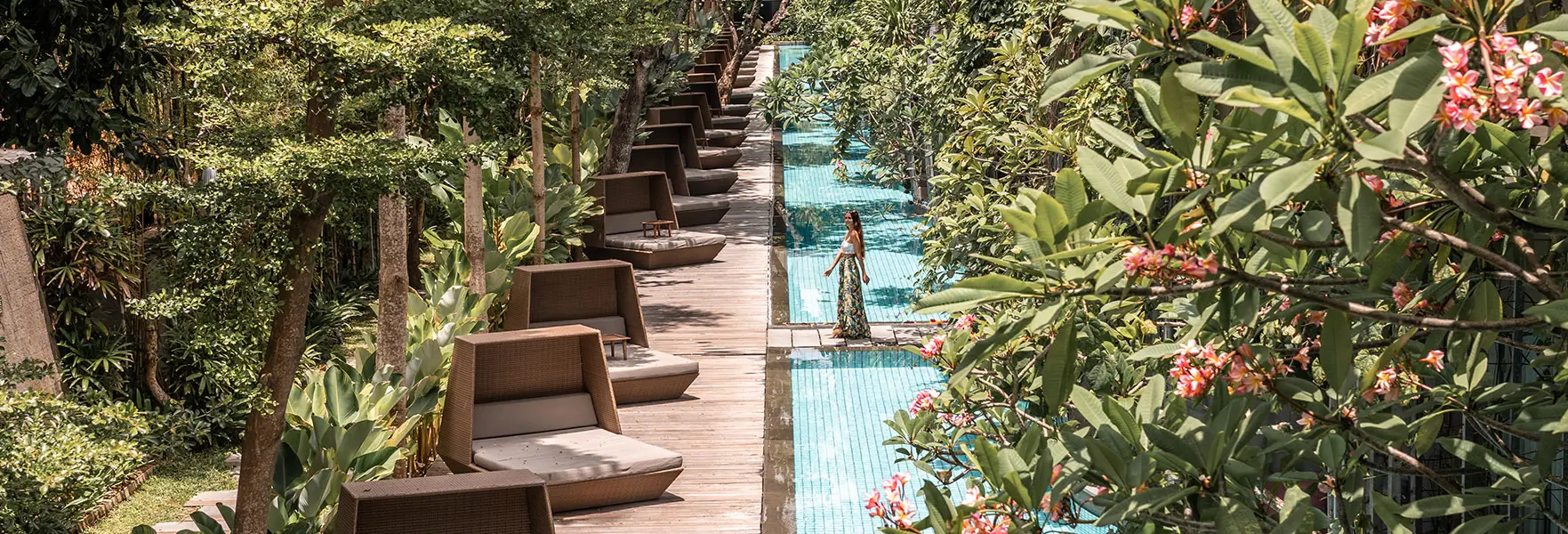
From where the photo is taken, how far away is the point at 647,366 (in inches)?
400

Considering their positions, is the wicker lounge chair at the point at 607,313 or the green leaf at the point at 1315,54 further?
the wicker lounge chair at the point at 607,313

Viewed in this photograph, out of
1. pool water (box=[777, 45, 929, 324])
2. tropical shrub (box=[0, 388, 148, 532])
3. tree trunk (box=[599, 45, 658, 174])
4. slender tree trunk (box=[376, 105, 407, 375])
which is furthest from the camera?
tree trunk (box=[599, 45, 658, 174])

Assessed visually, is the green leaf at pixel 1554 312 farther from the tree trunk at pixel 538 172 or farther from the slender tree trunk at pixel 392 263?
the tree trunk at pixel 538 172

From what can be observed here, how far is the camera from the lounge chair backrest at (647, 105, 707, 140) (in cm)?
2119

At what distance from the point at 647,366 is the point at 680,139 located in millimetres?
10624

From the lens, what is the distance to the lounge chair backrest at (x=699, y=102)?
78.7ft

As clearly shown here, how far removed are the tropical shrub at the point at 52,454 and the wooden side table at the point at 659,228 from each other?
11.6 meters

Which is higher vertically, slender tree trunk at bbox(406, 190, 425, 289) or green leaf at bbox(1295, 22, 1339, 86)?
green leaf at bbox(1295, 22, 1339, 86)

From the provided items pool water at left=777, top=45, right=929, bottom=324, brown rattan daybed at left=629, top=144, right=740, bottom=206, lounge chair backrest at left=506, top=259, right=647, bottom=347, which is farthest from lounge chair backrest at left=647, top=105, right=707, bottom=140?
lounge chair backrest at left=506, top=259, right=647, bottom=347

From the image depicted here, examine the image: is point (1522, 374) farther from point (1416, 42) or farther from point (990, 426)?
point (1416, 42)

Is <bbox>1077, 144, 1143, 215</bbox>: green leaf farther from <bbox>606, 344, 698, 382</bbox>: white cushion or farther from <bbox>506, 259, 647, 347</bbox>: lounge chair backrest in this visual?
<bbox>506, 259, 647, 347</bbox>: lounge chair backrest

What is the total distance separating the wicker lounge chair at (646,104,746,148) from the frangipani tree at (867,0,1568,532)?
60.1 feet

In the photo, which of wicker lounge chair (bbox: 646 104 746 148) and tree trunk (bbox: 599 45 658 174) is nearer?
tree trunk (bbox: 599 45 658 174)

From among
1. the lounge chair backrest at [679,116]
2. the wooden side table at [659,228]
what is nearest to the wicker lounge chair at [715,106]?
the lounge chair backrest at [679,116]
